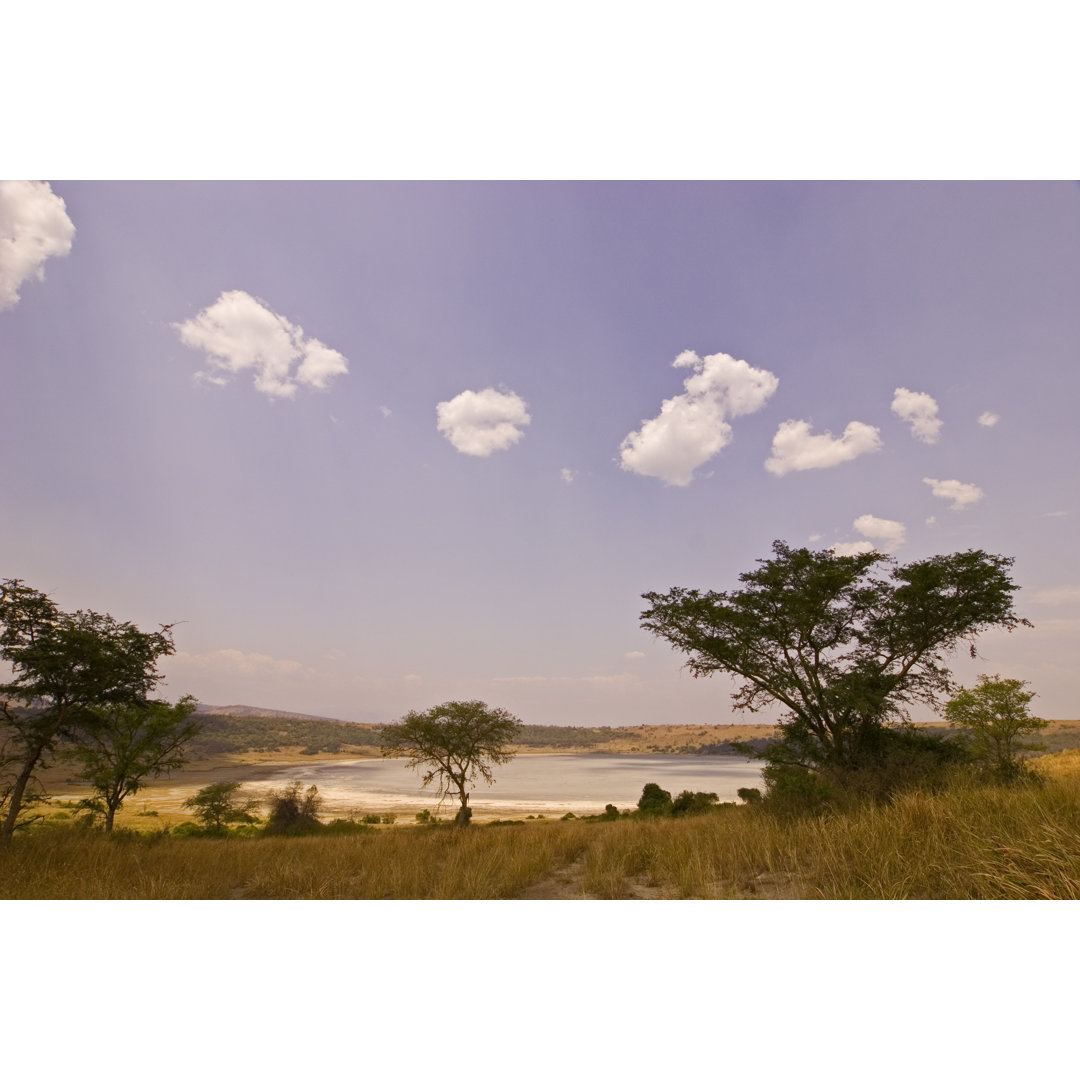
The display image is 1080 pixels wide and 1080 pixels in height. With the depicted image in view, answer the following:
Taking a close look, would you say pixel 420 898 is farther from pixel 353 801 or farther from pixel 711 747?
pixel 711 747

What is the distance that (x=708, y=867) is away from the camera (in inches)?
226

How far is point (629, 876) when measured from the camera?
632cm

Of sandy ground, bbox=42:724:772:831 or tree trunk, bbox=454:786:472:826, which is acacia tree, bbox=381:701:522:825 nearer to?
tree trunk, bbox=454:786:472:826

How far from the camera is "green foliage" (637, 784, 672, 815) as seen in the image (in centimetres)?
2877

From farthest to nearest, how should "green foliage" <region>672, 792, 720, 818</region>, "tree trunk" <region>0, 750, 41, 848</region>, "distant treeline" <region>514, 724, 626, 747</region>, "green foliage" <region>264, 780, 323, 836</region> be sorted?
"distant treeline" <region>514, 724, 626, 747</region>
"green foliage" <region>672, 792, 720, 818</region>
"green foliage" <region>264, 780, 323, 836</region>
"tree trunk" <region>0, 750, 41, 848</region>

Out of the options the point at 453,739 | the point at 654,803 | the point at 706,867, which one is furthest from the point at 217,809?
the point at 706,867

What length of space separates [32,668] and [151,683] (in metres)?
2.11

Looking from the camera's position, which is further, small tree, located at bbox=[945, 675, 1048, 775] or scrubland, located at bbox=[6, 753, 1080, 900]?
small tree, located at bbox=[945, 675, 1048, 775]

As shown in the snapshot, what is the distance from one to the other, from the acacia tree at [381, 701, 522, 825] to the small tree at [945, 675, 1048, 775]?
1953 cm

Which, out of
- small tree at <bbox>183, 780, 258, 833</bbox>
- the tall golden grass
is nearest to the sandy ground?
small tree at <bbox>183, 780, 258, 833</bbox>

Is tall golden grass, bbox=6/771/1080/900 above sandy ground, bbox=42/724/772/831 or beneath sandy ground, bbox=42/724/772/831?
above

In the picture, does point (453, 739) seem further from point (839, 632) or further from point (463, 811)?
point (839, 632)

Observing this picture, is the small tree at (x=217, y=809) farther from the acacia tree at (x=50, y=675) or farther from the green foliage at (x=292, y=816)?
the acacia tree at (x=50, y=675)

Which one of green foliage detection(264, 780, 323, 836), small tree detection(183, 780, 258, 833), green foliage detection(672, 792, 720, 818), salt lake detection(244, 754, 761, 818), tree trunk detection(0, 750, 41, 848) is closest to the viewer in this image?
tree trunk detection(0, 750, 41, 848)
